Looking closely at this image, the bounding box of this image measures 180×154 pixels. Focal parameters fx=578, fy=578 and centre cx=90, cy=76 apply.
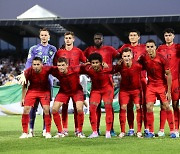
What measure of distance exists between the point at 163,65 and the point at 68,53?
6.73 feet

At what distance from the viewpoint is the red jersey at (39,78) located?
1170cm

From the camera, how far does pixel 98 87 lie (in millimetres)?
11828

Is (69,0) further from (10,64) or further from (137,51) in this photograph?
(137,51)

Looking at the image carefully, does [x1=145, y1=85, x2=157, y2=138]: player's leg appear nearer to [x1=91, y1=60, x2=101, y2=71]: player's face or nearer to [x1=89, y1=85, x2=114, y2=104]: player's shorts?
[x1=89, y1=85, x2=114, y2=104]: player's shorts

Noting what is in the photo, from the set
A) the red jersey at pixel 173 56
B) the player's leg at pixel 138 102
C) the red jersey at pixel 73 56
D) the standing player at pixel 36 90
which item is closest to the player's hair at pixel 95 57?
the red jersey at pixel 73 56

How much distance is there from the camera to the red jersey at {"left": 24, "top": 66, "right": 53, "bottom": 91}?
11695 mm

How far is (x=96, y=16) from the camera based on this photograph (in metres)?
38.2

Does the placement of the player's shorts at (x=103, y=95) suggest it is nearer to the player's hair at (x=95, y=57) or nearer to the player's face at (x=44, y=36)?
the player's hair at (x=95, y=57)

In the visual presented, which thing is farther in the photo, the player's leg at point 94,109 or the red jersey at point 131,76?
the red jersey at point 131,76

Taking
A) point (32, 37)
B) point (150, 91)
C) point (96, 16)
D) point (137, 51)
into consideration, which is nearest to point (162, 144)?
point (150, 91)

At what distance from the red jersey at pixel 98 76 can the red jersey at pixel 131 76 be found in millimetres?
273

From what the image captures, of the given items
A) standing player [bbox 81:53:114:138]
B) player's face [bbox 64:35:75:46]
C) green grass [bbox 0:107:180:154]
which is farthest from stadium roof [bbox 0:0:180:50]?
green grass [bbox 0:107:180:154]

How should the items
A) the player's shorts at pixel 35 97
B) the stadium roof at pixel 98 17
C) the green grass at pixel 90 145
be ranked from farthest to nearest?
1. the stadium roof at pixel 98 17
2. the player's shorts at pixel 35 97
3. the green grass at pixel 90 145

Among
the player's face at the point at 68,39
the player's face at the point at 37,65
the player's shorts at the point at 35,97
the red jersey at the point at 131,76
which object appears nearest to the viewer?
the player's face at the point at 37,65
